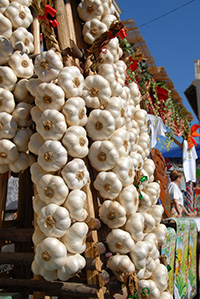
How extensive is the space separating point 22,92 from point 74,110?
0.33 m

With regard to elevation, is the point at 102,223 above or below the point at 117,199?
below

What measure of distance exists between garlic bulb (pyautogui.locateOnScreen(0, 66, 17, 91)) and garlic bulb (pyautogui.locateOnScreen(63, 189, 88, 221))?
0.62m

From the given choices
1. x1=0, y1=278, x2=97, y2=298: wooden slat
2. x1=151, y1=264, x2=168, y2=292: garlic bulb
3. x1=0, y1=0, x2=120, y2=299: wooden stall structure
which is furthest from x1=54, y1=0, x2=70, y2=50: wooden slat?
x1=151, y1=264, x2=168, y2=292: garlic bulb

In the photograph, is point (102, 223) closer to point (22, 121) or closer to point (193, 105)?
point (22, 121)

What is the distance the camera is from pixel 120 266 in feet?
4.35

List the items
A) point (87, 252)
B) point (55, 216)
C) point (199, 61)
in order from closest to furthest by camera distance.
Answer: point (55, 216), point (87, 252), point (199, 61)

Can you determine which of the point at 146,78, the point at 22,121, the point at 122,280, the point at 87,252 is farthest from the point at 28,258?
the point at 146,78

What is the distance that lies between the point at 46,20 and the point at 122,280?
4.11 ft

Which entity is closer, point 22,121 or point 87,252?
point 87,252

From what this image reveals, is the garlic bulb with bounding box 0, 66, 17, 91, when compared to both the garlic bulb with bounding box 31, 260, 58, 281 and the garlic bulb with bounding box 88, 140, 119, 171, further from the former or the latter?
the garlic bulb with bounding box 31, 260, 58, 281

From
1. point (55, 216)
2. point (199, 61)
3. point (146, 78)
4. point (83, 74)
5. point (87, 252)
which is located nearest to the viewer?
point (55, 216)

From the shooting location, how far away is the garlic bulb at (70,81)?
1.30 meters

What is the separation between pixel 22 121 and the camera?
1412mm

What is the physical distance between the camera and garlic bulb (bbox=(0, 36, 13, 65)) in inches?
57.8
